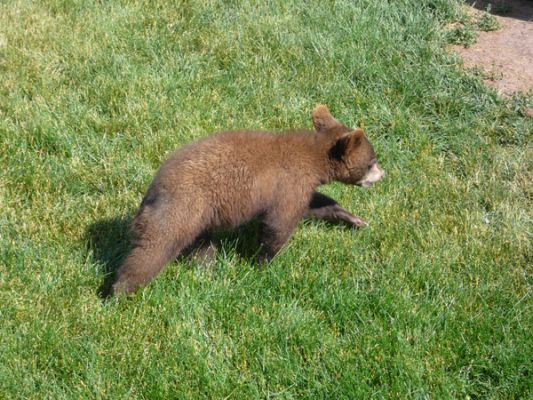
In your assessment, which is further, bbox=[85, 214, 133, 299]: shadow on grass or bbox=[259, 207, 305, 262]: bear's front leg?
bbox=[85, 214, 133, 299]: shadow on grass

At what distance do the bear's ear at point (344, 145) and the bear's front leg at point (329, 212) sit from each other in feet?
1.51

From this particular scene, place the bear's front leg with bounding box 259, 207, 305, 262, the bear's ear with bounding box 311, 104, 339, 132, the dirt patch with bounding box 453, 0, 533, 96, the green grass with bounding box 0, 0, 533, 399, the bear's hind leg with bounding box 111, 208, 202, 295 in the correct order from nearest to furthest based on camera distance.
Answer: the green grass with bounding box 0, 0, 533, 399
the bear's hind leg with bounding box 111, 208, 202, 295
the bear's front leg with bounding box 259, 207, 305, 262
the bear's ear with bounding box 311, 104, 339, 132
the dirt patch with bounding box 453, 0, 533, 96

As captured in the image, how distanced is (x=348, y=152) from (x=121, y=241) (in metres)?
1.83

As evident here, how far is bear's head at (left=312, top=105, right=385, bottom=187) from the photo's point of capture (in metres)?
5.97

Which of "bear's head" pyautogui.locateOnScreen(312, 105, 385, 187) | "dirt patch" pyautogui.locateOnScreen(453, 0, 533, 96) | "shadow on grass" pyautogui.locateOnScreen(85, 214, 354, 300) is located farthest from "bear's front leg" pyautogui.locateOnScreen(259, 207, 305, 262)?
"dirt patch" pyautogui.locateOnScreen(453, 0, 533, 96)

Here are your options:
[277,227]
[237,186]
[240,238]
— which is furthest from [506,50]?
[237,186]

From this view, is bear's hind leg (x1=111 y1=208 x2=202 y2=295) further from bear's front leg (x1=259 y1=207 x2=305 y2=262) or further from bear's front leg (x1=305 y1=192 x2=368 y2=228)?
bear's front leg (x1=305 y1=192 x2=368 y2=228)

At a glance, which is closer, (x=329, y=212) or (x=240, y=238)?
(x=240, y=238)

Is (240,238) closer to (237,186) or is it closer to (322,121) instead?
(237,186)

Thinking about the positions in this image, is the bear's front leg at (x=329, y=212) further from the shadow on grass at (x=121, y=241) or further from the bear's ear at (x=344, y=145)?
the bear's ear at (x=344, y=145)

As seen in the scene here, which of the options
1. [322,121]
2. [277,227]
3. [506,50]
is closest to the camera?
[277,227]

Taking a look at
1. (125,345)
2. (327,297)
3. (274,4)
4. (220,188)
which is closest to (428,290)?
(327,297)

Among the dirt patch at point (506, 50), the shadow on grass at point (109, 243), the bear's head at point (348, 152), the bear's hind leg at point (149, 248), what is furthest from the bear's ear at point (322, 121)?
the dirt patch at point (506, 50)

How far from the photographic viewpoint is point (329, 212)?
20.9ft
